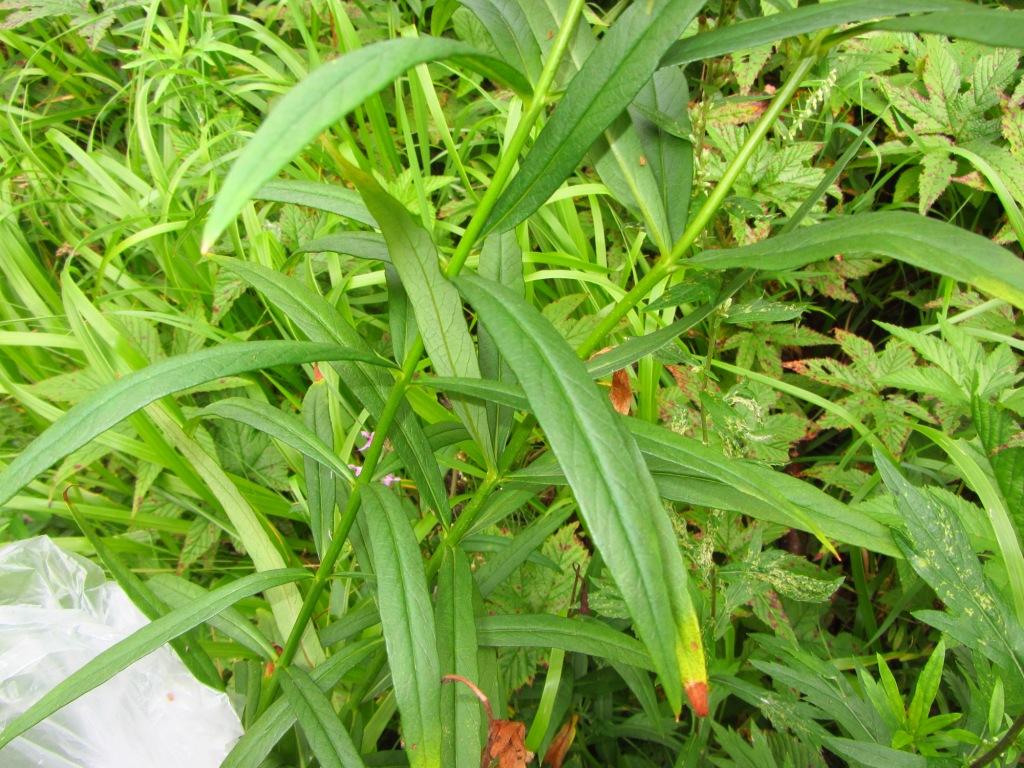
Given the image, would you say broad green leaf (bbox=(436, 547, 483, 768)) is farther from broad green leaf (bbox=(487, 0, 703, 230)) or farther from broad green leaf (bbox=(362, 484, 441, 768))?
broad green leaf (bbox=(487, 0, 703, 230))

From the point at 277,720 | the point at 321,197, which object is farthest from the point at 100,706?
the point at 321,197

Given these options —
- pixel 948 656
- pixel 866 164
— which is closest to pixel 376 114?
pixel 866 164

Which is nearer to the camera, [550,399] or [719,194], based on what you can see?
[550,399]

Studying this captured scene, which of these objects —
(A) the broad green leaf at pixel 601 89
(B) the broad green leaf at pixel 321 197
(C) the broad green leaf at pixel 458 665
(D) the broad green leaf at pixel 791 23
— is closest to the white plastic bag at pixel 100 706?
(C) the broad green leaf at pixel 458 665

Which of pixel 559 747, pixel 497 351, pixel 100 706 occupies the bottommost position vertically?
pixel 559 747

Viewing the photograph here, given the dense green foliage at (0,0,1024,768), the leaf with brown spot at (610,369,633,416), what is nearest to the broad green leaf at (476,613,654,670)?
the dense green foliage at (0,0,1024,768)

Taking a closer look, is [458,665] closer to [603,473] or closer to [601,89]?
[603,473]
